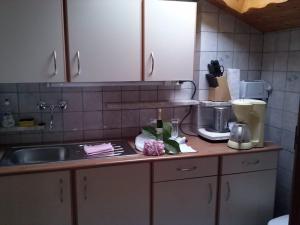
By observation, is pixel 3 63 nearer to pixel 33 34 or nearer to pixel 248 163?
pixel 33 34

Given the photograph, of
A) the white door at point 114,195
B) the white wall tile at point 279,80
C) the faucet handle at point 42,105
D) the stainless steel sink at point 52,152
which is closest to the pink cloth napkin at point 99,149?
the stainless steel sink at point 52,152

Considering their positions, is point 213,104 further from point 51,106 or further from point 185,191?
point 51,106

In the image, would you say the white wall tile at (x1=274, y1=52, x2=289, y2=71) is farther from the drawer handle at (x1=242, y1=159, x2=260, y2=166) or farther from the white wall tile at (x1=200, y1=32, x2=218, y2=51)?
the drawer handle at (x1=242, y1=159, x2=260, y2=166)

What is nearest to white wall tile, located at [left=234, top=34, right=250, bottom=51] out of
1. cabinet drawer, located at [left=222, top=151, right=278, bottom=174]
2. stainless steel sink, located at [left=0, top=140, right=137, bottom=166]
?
cabinet drawer, located at [left=222, top=151, right=278, bottom=174]

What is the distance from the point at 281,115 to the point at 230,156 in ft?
2.12

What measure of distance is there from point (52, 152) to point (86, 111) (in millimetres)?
385

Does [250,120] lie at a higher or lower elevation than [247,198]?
higher

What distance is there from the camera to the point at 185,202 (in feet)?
6.20

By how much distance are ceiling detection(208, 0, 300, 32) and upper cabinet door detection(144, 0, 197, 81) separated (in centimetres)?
36

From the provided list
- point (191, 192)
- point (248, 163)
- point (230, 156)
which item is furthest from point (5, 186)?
point (248, 163)

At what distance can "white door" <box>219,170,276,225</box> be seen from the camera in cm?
197

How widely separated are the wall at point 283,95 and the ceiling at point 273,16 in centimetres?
8

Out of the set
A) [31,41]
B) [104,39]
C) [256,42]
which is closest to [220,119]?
[256,42]

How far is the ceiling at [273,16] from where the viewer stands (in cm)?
181
